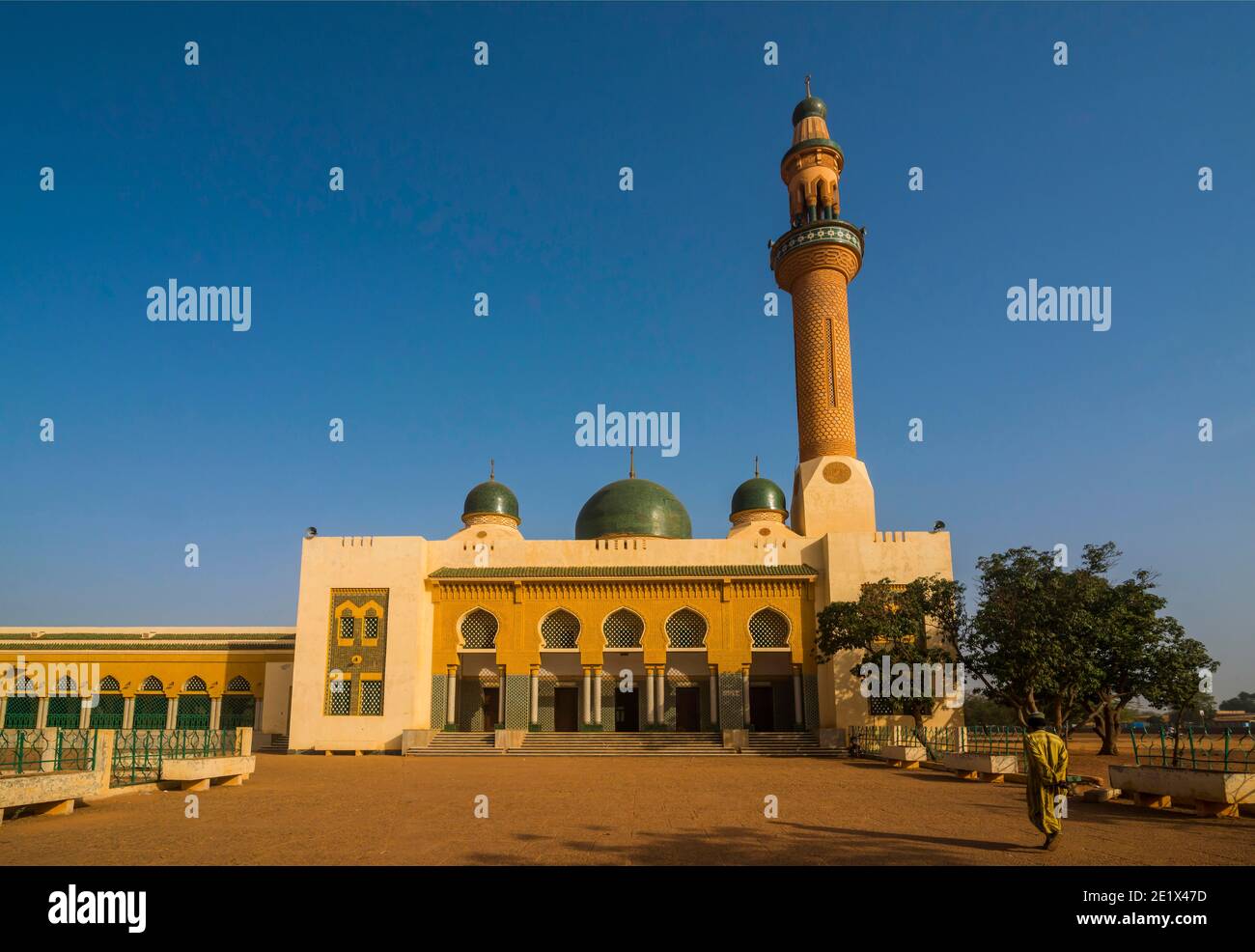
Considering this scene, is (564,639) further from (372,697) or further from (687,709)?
(372,697)

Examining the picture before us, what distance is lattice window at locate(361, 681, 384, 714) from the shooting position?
2577 centimetres

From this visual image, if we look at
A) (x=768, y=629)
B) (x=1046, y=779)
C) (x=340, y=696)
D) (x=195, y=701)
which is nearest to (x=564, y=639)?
(x=768, y=629)

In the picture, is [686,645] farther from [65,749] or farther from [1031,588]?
[65,749]

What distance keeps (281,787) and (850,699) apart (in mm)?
16751

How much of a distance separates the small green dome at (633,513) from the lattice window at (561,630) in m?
5.26

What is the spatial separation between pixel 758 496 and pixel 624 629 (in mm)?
9953

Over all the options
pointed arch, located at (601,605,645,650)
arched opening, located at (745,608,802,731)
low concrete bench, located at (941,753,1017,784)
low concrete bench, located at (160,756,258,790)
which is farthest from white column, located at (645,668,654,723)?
low concrete bench, located at (160,756,258,790)

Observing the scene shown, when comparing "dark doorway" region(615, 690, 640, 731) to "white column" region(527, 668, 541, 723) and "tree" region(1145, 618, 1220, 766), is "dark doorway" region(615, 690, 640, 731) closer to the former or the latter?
"white column" region(527, 668, 541, 723)

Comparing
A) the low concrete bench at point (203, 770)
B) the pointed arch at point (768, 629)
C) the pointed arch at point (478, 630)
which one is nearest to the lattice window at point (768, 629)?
the pointed arch at point (768, 629)

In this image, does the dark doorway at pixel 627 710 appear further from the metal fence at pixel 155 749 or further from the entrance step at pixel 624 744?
the metal fence at pixel 155 749

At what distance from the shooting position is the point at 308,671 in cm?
2633

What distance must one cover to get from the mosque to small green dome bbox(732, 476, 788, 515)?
356 cm

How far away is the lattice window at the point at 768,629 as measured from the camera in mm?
26844
